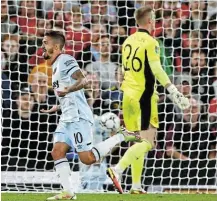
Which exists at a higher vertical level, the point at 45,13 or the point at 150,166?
the point at 45,13

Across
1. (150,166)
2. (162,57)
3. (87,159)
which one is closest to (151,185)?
(150,166)

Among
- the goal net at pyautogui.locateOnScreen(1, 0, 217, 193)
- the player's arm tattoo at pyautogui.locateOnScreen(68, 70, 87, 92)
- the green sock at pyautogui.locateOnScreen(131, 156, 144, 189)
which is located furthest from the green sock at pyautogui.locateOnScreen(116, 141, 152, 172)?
the goal net at pyautogui.locateOnScreen(1, 0, 217, 193)

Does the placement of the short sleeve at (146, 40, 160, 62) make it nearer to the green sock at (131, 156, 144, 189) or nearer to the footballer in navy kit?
the green sock at (131, 156, 144, 189)

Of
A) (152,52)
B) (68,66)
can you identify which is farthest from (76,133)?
(152,52)

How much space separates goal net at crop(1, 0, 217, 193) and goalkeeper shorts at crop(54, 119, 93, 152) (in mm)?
2728

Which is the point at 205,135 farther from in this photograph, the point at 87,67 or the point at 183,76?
the point at 87,67

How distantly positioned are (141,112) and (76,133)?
53.3 inches

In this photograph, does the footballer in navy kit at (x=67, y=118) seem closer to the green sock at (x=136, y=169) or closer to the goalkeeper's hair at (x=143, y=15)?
the green sock at (x=136, y=169)

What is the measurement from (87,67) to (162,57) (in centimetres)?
108

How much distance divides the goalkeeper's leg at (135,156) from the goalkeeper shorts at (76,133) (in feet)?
2.06

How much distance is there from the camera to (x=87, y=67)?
11.0 m

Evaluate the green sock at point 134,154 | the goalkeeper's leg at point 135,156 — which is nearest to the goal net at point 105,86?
the goalkeeper's leg at point 135,156

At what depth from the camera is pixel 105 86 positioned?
1098cm

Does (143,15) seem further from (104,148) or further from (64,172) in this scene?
(64,172)
